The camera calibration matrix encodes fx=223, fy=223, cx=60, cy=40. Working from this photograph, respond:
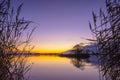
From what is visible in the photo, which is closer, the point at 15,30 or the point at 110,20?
the point at 110,20

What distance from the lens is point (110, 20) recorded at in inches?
97.8

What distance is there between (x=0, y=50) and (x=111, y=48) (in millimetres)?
1211

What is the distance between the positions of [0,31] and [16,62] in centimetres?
55

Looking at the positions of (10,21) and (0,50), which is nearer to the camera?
(0,50)

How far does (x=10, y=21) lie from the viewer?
2.83 metres

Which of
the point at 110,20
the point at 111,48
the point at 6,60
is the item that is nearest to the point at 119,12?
the point at 110,20

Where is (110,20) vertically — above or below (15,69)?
above

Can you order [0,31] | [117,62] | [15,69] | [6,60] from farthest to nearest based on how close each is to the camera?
[15,69], [0,31], [6,60], [117,62]

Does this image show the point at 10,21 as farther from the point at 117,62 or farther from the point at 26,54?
the point at 117,62

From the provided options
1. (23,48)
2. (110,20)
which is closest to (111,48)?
(110,20)

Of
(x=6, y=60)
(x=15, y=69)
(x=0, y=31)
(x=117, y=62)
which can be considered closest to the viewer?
(x=117, y=62)

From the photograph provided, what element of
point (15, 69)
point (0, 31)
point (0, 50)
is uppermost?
point (0, 31)

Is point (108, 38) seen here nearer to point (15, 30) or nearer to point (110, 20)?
point (110, 20)

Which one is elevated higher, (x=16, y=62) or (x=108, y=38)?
(x=108, y=38)
